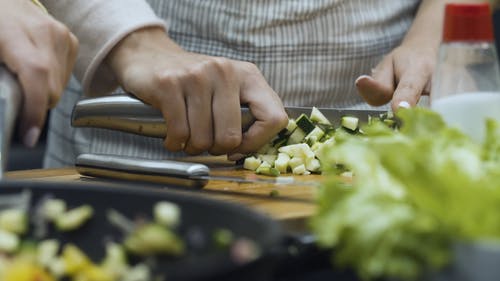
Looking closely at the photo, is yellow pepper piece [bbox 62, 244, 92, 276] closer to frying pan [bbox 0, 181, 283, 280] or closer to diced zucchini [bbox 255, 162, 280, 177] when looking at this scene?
frying pan [bbox 0, 181, 283, 280]

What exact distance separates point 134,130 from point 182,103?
0.36 feet

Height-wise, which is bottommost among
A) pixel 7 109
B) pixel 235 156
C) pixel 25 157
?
pixel 25 157

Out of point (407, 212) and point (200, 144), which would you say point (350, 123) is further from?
point (407, 212)

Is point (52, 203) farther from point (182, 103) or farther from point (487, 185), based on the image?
point (182, 103)

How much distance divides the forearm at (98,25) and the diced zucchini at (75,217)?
2.43 ft

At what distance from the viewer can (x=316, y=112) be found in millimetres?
1462

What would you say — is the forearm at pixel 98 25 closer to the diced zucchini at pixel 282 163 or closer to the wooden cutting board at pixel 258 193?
the wooden cutting board at pixel 258 193

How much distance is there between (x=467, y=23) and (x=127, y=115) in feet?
2.15

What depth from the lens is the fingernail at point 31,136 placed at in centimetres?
106

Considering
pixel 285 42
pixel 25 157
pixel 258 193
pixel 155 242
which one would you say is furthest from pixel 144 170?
pixel 25 157

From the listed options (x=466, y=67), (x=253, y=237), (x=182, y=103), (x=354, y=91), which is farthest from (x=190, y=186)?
(x=354, y=91)

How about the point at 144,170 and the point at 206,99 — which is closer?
the point at 144,170

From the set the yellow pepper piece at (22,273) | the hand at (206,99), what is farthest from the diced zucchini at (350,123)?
the yellow pepper piece at (22,273)

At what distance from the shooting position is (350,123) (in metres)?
1.42
